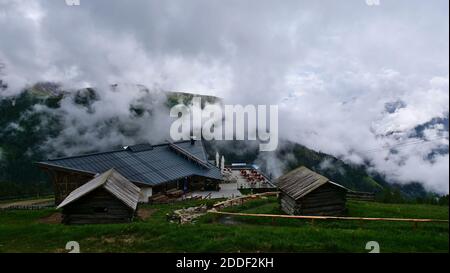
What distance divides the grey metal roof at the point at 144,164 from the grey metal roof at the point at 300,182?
19.6 m

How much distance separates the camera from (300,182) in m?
29.1

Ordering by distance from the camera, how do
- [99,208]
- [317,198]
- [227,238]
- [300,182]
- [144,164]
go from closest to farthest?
[227,238] < [99,208] < [317,198] < [300,182] < [144,164]

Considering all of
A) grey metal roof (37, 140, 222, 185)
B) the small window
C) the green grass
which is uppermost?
grey metal roof (37, 140, 222, 185)

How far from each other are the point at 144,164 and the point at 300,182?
27688mm

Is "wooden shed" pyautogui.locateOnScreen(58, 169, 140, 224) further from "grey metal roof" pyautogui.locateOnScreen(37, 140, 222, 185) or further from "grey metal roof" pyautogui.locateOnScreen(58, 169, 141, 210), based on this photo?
"grey metal roof" pyautogui.locateOnScreen(37, 140, 222, 185)

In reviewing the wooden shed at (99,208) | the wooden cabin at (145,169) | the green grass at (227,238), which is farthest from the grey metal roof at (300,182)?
the wooden cabin at (145,169)

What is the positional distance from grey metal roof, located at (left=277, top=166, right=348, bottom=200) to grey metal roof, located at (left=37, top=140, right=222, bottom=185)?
19638 millimetres

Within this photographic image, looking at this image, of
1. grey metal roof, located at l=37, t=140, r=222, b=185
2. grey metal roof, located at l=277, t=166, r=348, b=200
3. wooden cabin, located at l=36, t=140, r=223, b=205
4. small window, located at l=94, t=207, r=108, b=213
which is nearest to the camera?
small window, located at l=94, t=207, r=108, b=213

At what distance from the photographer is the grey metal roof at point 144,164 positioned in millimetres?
42347

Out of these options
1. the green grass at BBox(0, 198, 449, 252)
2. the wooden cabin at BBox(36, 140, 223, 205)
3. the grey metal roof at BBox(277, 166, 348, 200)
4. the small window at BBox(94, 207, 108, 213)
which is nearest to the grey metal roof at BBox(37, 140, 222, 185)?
the wooden cabin at BBox(36, 140, 223, 205)

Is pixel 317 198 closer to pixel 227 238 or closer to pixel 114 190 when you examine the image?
pixel 227 238

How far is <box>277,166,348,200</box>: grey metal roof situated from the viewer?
26.4 meters

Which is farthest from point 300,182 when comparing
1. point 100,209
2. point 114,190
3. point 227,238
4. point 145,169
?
point 145,169

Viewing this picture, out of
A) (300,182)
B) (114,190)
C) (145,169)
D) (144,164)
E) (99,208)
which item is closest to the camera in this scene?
(99,208)
